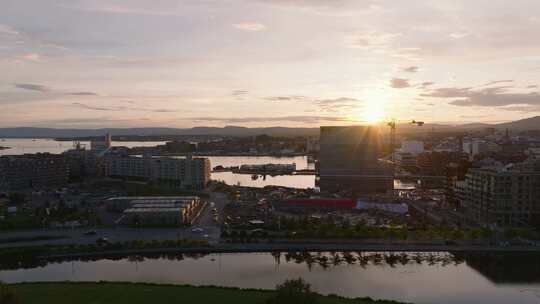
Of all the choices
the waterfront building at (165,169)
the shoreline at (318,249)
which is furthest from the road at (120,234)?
the waterfront building at (165,169)

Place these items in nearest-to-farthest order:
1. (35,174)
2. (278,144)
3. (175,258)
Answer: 1. (175,258)
2. (35,174)
3. (278,144)

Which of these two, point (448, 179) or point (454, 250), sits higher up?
point (448, 179)

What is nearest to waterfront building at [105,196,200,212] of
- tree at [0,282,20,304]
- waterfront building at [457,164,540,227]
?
waterfront building at [457,164,540,227]

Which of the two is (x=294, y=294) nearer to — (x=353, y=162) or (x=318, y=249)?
(x=318, y=249)

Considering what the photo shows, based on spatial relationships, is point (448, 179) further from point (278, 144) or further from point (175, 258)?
point (278, 144)

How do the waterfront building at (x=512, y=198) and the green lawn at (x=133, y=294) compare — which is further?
the waterfront building at (x=512, y=198)

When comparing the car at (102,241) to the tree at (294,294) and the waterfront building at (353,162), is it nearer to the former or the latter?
the tree at (294,294)

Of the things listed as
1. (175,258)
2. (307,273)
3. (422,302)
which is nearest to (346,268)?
(307,273)

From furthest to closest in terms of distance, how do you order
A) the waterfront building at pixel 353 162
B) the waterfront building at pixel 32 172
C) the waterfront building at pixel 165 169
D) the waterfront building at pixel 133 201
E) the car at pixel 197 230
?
the waterfront building at pixel 165 169 → the waterfront building at pixel 32 172 → the waterfront building at pixel 353 162 → the waterfront building at pixel 133 201 → the car at pixel 197 230
